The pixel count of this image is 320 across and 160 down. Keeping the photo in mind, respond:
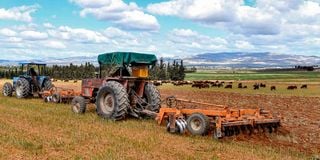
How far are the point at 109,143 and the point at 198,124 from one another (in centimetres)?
338

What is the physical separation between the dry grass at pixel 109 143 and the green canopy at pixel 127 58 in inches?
103

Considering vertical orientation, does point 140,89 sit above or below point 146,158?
above

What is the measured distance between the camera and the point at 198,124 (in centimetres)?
1400

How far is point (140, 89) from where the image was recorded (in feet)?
59.6

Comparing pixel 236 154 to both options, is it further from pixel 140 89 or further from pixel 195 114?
pixel 140 89

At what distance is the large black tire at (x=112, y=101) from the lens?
16.5 metres

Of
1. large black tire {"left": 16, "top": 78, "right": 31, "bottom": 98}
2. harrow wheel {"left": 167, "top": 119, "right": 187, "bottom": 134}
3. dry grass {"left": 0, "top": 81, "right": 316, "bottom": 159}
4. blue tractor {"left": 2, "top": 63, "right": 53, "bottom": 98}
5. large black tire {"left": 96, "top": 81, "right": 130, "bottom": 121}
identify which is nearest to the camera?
dry grass {"left": 0, "top": 81, "right": 316, "bottom": 159}

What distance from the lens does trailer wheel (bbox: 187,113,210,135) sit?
536 inches

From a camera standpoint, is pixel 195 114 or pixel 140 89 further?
pixel 140 89

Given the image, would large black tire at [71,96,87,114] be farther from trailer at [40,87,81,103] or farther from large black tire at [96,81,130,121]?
trailer at [40,87,81,103]

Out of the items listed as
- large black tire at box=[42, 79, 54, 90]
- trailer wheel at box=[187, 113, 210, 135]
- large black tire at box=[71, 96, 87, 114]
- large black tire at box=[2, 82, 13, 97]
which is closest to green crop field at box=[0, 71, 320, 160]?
trailer wheel at box=[187, 113, 210, 135]

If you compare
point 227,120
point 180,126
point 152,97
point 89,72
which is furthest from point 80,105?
point 89,72

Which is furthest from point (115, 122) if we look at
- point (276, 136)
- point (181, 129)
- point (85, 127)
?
point (276, 136)

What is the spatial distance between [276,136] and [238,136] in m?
1.67
